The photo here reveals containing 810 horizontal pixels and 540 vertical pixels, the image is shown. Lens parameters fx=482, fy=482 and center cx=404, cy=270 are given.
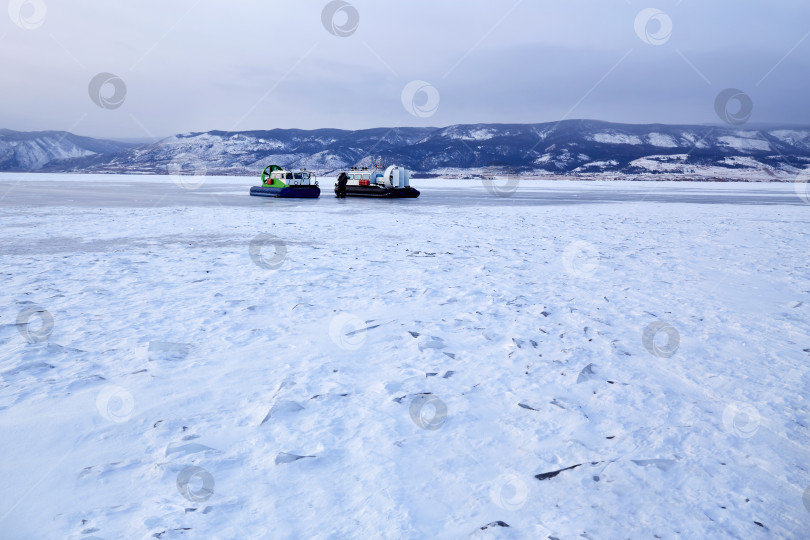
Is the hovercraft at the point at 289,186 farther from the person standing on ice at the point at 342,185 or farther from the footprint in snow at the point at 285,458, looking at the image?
the footprint in snow at the point at 285,458

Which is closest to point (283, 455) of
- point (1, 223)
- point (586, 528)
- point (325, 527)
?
point (325, 527)

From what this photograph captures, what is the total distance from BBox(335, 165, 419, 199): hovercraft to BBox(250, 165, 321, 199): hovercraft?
1949mm

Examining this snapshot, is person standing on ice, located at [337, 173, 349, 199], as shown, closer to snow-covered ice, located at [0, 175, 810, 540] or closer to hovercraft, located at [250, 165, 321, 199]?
hovercraft, located at [250, 165, 321, 199]

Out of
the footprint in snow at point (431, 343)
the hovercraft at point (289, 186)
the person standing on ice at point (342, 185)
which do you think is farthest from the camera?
the person standing on ice at point (342, 185)

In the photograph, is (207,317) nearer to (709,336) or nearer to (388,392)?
(388,392)

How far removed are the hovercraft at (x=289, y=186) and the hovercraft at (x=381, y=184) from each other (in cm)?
195

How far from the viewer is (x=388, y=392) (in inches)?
157

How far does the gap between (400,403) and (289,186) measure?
30837 millimetres

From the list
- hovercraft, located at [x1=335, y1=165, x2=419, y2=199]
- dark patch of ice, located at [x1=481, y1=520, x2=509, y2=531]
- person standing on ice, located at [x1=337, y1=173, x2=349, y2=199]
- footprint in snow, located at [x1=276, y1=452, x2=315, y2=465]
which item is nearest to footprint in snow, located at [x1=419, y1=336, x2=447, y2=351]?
footprint in snow, located at [x1=276, y1=452, x2=315, y2=465]

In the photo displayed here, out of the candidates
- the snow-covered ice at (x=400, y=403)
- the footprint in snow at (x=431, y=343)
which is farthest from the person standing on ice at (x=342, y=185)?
the footprint in snow at (x=431, y=343)

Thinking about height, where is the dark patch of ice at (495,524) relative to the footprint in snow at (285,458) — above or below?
above

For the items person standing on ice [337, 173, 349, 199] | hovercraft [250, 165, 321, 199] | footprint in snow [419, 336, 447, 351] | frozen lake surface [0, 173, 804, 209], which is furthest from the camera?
person standing on ice [337, 173, 349, 199]

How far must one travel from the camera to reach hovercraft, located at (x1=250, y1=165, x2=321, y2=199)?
32.7m

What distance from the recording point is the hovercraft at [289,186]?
3272 cm
